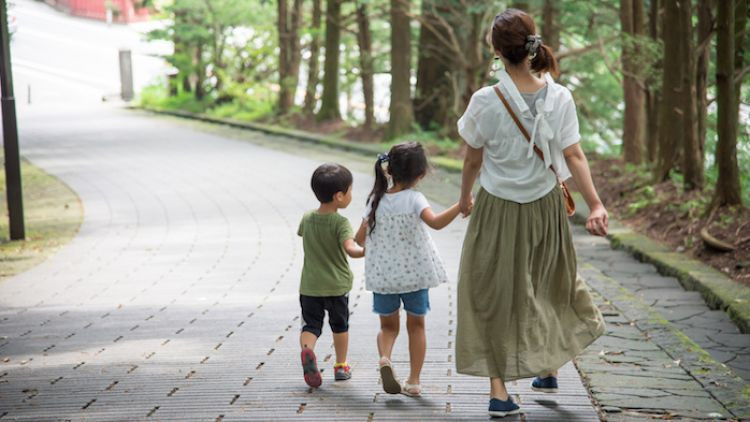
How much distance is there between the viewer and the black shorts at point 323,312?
5.45 metres

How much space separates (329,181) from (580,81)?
62.1 feet

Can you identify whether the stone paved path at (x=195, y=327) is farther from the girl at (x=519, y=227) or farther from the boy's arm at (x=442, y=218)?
the boy's arm at (x=442, y=218)

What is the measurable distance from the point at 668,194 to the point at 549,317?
7.74 m

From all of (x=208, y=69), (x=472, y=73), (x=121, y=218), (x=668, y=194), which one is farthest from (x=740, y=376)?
(x=208, y=69)

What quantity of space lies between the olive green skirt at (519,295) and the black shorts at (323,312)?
83 cm

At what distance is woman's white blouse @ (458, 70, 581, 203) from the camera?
4734 mm

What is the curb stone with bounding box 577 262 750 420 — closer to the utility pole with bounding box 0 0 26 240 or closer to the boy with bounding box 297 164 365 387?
the boy with bounding box 297 164 365 387

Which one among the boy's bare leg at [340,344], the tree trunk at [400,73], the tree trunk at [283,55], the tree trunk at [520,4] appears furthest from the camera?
the tree trunk at [283,55]

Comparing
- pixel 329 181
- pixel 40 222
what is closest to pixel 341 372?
pixel 329 181

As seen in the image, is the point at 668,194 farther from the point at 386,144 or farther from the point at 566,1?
the point at 386,144

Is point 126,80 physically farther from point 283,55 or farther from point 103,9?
point 103,9

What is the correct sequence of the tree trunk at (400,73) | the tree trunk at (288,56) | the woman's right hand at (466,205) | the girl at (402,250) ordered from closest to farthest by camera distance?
1. the woman's right hand at (466,205)
2. the girl at (402,250)
3. the tree trunk at (400,73)
4. the tree trunk at (288,56)

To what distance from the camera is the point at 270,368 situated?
5801 millimetres

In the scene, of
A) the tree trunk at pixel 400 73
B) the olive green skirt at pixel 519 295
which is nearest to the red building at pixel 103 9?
the tree trunk at pixel 400 73
